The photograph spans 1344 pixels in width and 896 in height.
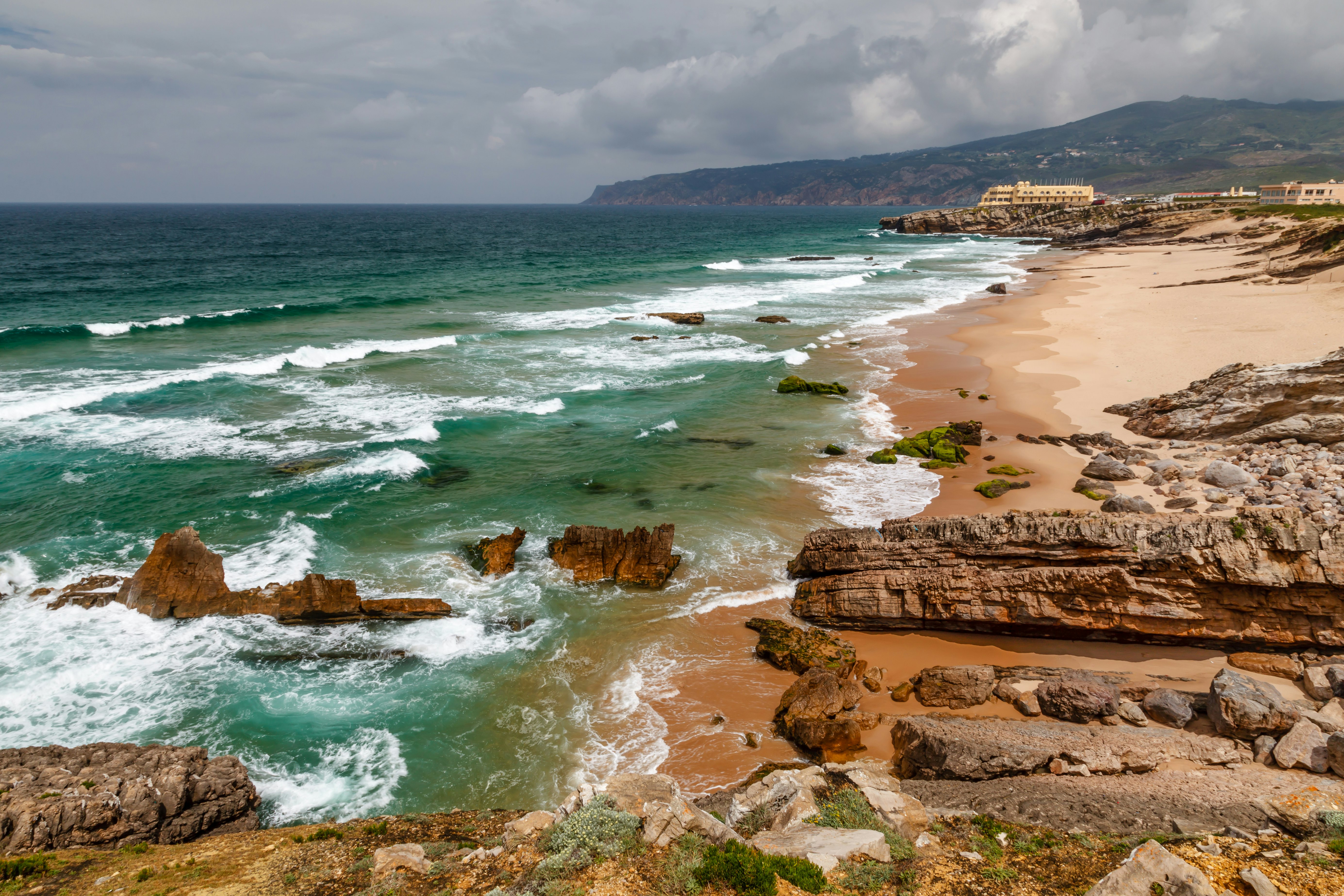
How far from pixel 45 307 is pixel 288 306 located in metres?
15.3

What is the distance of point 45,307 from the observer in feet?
150

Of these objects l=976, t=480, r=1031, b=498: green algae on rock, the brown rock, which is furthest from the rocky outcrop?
the brown rock

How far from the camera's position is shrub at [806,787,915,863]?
6.70 metres

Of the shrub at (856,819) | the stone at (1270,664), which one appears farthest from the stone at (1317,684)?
the shrub at (856,819)

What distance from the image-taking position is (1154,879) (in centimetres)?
561

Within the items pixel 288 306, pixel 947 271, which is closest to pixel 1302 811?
pixel 288 306

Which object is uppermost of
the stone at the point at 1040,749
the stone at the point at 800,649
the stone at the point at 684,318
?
the stone at the point at 684,318

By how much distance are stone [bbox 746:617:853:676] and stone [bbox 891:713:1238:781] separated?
2.60 meters

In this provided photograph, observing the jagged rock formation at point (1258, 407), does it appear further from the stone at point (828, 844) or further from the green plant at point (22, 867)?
the green plant at point (22, 867)

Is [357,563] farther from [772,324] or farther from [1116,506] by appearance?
[772,324]

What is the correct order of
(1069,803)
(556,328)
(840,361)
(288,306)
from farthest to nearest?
(288,306) → (556,328) → (840,361) → (1069,803)

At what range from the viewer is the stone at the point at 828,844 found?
21.5 feet

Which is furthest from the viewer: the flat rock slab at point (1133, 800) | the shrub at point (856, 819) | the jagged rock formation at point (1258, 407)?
the jagged rock formation at point (1258, 407)

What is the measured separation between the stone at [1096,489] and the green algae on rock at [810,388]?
11924mm
